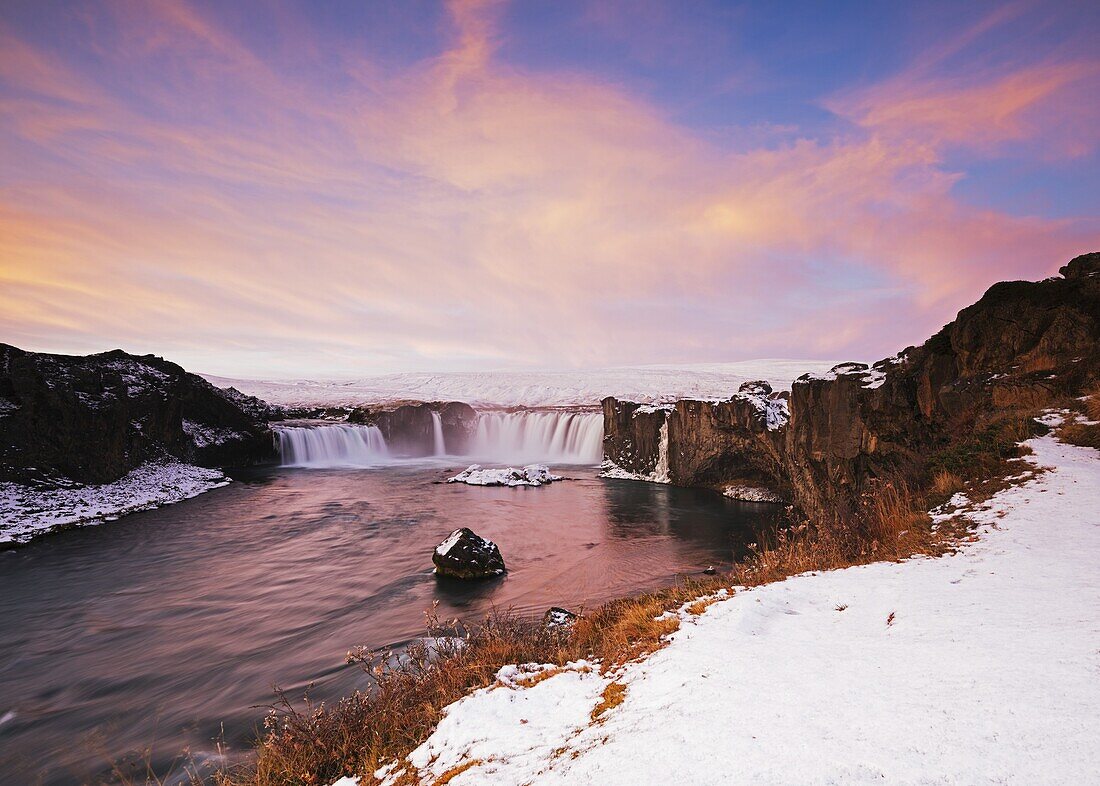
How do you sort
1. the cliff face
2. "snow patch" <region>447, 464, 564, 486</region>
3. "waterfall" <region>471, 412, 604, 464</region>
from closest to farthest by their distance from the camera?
the cliff face < "snow patch" <region>447, 464, 564, 486</region> < "waterfall" <region>471, 412, 604, 464</region>

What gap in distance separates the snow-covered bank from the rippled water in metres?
0.84

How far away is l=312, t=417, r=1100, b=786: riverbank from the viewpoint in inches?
90.4

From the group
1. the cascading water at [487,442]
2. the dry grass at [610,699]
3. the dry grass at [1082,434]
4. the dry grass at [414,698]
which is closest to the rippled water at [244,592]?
the dry grass at [414,698]

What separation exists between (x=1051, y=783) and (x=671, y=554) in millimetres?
16280

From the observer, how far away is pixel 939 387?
13672 millimetres

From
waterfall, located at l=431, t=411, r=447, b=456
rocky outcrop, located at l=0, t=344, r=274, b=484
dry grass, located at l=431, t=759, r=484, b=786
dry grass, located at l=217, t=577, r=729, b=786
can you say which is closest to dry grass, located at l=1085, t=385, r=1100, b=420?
dry grass, located at l=217, t=577, r=729, b=786

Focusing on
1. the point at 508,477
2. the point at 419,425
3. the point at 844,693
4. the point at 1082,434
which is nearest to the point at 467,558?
the point at 844,693

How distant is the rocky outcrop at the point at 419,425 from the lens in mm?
Answer: 53062

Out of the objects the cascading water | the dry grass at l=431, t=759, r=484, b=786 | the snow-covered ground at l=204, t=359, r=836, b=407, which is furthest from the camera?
the snow-covered ground at l=204, t=359, r=836, b=407

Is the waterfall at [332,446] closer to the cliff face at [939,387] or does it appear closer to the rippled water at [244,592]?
the rippled water at [244,592]

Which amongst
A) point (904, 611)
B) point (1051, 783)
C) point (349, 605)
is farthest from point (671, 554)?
point (1051, 783)

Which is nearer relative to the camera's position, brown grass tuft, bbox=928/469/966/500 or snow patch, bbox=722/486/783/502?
brown grass tuft, bbox=928/469/966/500

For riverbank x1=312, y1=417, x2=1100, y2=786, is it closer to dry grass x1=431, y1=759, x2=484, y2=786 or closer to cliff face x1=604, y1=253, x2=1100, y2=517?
dry grass x1=431, y1=759, x2=484, y2=786

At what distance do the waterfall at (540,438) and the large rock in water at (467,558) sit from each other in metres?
30.6
